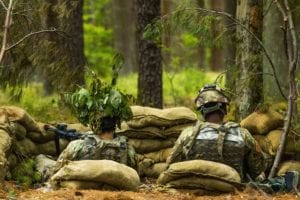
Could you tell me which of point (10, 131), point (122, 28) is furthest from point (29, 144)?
point (122, 28)

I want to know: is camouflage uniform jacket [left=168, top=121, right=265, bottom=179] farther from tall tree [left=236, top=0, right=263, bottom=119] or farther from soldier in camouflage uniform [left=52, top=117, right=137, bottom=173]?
tall tree [left=236, top=0, right=263, bottom=119]

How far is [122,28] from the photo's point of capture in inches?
1145

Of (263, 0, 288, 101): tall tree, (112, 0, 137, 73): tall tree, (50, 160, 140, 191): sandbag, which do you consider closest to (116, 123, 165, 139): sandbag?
(50, 160, 140, 191): sandbag

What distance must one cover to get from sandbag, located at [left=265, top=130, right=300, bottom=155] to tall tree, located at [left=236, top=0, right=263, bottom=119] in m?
0.72

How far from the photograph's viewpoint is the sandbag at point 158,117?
898cm

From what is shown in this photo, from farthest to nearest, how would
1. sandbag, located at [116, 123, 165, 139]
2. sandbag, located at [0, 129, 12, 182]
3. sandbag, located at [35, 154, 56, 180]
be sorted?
sandbag, located at [116, 123, 165, 139], sandbag, located at [35, 154, 56, 180], sandbag, located at [0, 129, 12, 182]

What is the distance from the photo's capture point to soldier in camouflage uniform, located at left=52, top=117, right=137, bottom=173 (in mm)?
7156

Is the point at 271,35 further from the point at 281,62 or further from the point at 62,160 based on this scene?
the point at 62,160

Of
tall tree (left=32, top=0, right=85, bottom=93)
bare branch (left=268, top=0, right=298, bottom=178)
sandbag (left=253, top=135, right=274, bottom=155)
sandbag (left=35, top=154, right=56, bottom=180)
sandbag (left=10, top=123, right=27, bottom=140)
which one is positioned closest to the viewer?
bare branch (left=268, top=0, right=298, bottom=178)

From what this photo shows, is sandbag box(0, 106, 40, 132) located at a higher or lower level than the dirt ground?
higher

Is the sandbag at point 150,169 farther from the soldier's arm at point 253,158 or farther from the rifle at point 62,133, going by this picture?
the soldier's arm at point 253,158

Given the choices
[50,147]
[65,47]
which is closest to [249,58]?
[50,147]

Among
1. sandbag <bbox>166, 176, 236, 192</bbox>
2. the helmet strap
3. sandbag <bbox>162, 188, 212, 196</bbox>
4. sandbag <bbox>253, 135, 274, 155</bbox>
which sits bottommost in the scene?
sandbag <bbox>162, 188, 212, 196</bbox>

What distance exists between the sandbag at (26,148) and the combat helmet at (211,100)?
7.83 ft
